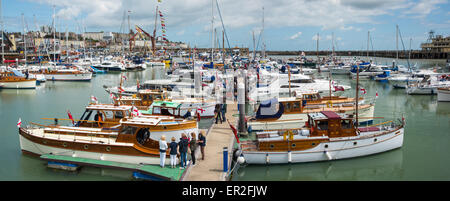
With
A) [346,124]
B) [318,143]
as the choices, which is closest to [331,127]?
[346,124]

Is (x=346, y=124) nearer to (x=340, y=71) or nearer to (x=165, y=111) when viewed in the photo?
(x=165, y=111)

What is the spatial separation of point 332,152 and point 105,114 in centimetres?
1121

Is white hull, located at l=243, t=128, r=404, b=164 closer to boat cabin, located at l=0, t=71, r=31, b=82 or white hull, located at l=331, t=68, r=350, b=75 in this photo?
boat cabin, located at l=0, t=71, r=31, b=82

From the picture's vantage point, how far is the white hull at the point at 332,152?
47.6 feet

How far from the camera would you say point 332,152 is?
14.9m

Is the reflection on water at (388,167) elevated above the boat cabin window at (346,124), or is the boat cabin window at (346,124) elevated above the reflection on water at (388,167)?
the boat cabin window at (346,124)

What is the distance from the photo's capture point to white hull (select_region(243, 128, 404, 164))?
47.6 feet

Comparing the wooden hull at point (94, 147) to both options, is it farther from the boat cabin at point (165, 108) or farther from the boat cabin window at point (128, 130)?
the boat cabin at point (165, 108)

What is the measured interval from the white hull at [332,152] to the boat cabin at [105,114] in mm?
6402

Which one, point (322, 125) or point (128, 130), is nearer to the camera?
point (128, 130)

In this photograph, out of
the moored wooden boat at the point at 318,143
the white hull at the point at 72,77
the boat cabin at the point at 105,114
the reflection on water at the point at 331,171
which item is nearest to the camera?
the reflection on water at the point at 331,171

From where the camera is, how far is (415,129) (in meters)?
21.9

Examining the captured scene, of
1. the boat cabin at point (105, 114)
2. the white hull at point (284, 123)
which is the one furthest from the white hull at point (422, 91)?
the boat cabin at point (105, 114)
